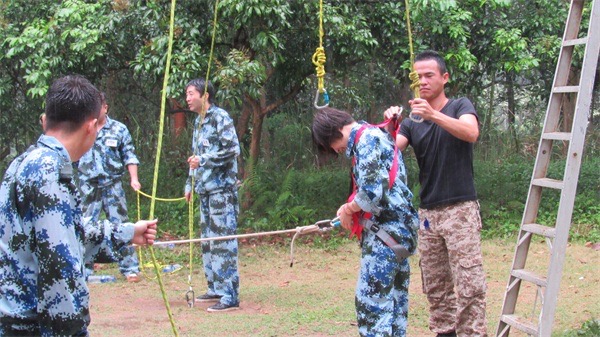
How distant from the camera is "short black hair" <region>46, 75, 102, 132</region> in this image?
280 cm

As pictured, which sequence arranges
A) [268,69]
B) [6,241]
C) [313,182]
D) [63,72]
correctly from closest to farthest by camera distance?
[6,241]
[63,72]
[268,69]
[313,182]

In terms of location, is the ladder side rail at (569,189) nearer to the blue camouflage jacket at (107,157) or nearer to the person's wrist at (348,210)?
the person's wrist at (348,210)

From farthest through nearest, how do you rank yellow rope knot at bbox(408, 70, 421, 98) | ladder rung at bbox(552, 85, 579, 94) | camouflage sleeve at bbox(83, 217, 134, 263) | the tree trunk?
1. the tree trunk
2. yellow rope knot at bbox(408, 70, 421, 98)
3. ladder rung at bbox(552, 85, 579, 94)
4. camouflage sleeve at bbox(83, 217, 134, 263)

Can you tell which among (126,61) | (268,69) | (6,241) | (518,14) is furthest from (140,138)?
(6,241)

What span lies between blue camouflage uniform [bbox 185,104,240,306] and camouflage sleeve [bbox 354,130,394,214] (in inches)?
102

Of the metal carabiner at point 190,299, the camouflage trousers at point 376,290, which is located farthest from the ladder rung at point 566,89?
the metal carabiner at point 190,299

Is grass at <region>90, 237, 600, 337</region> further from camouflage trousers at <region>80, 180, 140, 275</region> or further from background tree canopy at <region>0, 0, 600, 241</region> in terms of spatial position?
background tree canopy at <region>0, 0, 600, 241</region>

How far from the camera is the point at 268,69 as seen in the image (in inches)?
389

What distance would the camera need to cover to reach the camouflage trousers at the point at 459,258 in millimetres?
4641

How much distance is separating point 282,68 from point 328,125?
19.1 ft

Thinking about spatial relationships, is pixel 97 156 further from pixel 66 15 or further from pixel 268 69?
pixel 268 69

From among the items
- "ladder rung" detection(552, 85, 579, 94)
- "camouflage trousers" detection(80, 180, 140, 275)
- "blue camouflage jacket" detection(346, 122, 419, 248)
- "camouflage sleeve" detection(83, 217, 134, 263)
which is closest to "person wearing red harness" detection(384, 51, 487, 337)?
"blue camouflage jacket" detection(346, 122, 419, 248)

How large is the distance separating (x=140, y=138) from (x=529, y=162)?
6412mm

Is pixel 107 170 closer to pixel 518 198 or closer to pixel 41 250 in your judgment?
pixel 41 250
